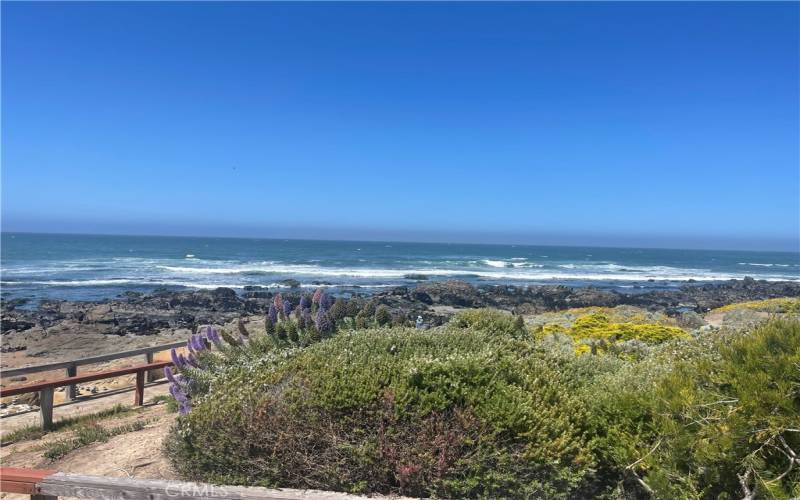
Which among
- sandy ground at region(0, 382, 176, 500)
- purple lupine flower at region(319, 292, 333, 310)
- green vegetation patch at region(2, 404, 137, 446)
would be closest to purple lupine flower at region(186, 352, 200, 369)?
sandy ground at region(0, 382, 176, 500)

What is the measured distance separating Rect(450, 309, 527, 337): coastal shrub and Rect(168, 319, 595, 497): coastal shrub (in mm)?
2192

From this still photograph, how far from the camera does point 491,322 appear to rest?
6.34 m

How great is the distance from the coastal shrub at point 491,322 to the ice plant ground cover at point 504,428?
1943 millimetres

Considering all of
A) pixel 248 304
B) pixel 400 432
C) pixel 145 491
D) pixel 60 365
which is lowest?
pixel 248 304

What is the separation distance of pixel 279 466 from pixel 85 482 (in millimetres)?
1114

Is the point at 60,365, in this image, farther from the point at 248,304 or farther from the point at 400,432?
the point at 248,304

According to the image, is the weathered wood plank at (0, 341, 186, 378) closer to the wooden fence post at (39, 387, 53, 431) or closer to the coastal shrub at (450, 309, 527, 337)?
the wooden fence post at (39, 387, 53, 431)

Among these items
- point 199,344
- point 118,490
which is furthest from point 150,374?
point 118,490

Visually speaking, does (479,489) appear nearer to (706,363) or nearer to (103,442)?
(706,363)

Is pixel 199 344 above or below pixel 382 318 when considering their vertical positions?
below

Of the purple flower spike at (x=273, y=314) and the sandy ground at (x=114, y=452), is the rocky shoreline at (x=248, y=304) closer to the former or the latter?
the sandy ground at (x=114, y=452)

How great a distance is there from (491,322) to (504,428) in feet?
9.82

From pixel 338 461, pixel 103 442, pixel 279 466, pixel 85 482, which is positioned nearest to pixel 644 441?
pixel 338 461

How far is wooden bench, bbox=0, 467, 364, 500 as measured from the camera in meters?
3.08
